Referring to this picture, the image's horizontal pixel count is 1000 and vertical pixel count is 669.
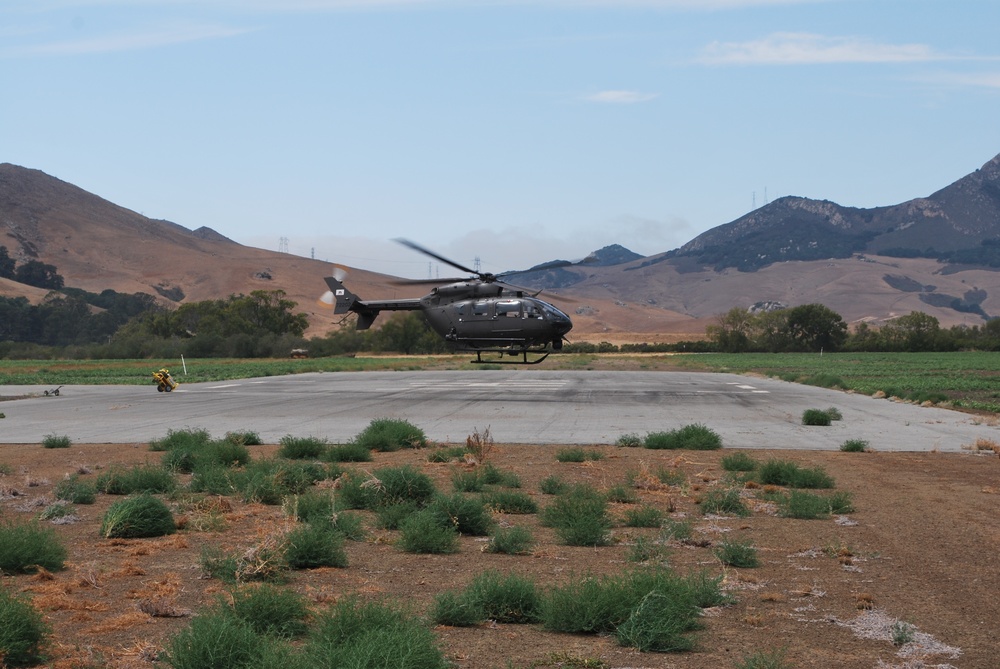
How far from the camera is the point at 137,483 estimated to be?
628 inches

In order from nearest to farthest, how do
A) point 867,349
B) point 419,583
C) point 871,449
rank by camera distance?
point 419,583, point 871,449, point 867,349

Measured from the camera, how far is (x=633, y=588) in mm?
8492

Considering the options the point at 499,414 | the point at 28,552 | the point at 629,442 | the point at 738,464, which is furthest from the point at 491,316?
the point at 28,552

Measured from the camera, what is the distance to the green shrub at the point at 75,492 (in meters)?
15.0

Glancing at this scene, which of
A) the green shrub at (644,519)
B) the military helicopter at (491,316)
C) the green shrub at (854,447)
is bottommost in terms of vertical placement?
the green shrub at (854,447)

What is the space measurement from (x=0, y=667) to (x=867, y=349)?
13281 cm

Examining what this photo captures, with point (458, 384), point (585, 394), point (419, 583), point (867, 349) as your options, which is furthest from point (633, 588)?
point (867, 349)

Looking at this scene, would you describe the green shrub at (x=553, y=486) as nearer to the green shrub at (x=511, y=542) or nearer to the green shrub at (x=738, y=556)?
the green shrub at (x=511, y=542)

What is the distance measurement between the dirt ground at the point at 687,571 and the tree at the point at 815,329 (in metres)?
120

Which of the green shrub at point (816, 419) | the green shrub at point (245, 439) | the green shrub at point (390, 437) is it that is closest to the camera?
the green shrub at point (245, 439)

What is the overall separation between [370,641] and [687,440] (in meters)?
17.3

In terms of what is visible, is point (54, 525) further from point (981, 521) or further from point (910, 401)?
point (910, 401)

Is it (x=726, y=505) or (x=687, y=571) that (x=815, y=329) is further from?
(x=687, y=571)

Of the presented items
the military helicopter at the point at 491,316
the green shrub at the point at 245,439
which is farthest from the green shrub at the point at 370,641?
the military helicopter at the point at 491,316
